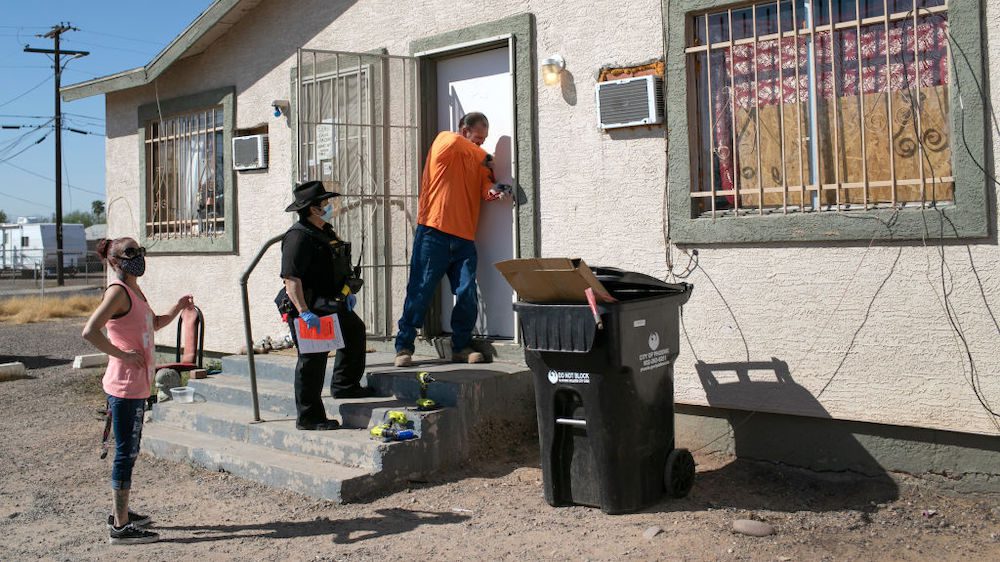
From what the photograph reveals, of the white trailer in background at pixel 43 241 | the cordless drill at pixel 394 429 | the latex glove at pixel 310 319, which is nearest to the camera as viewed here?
the cordless drill at pixel 394 429

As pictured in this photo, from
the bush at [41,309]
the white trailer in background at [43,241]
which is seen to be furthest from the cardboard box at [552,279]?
the white trailer in background at [43,241]

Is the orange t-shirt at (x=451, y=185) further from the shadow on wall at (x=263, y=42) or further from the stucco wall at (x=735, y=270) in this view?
the shadow on wall at (x=263, y=42)

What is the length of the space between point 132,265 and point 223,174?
5.03 meters

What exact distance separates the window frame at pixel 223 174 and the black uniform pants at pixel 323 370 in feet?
11.7

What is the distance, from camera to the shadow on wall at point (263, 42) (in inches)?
355

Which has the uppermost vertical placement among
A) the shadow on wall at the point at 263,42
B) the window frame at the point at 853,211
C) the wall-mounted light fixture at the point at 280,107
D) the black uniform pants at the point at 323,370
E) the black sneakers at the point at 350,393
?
the shadow on wall at the point at 263,42

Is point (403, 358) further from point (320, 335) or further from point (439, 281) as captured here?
point (320, 335)

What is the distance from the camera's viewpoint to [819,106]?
587 cm

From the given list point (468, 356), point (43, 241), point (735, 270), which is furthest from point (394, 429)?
point (43, 241)

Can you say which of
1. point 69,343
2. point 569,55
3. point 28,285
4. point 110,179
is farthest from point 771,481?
point 28,285

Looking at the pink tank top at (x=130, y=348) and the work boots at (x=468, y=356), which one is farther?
the work boots at (x=468, y=356)

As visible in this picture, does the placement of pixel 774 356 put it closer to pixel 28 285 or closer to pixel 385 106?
pixel 385 106

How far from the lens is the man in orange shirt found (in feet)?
23.8

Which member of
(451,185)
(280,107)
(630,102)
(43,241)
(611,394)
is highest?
(43,241)
